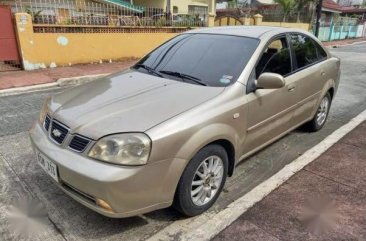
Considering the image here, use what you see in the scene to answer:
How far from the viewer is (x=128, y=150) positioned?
2.42m

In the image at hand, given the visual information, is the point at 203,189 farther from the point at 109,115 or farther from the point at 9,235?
the point at 9,235

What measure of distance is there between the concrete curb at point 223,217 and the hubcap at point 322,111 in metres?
1.12

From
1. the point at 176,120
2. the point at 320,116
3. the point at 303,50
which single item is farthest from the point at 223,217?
the point at 320,116

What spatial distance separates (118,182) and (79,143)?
48cm

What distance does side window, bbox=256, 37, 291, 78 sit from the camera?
11.6 ft

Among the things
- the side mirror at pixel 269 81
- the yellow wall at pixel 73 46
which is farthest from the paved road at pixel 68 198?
the yellow wall at pixel 73 46

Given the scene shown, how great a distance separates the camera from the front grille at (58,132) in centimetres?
271

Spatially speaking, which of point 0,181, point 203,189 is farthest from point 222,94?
point 0,181

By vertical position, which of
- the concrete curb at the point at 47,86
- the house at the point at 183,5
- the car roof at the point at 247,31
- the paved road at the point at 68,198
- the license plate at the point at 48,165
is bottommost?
the concrete curb at the point at 47,86

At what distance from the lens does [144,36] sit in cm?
1302

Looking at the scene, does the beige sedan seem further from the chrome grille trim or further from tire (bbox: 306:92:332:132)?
tire (bbox: 306:92:332:132)

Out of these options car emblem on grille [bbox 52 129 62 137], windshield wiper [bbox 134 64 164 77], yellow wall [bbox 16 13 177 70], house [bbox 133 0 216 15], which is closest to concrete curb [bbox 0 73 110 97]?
yellow wall [bbox 16 13 177 70]

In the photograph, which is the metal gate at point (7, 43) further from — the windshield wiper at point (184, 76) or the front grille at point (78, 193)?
the front grille at point (78, 193)

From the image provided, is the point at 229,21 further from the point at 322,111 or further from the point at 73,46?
the point at 322,111
